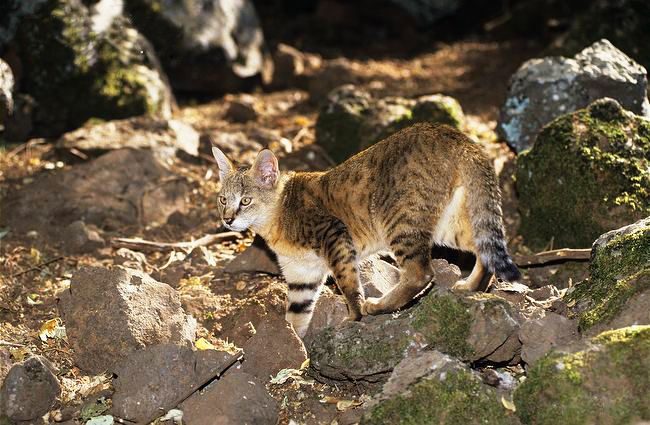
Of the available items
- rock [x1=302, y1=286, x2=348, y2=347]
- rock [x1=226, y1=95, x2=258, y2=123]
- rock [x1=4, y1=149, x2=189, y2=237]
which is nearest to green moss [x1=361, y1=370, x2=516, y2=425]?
rock [x1=302, y1=286, x2=348, y2=347]

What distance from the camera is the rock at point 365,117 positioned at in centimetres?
967

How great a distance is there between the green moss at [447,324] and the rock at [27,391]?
2584 mm

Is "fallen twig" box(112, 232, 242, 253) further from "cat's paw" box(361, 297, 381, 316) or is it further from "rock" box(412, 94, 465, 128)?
"rock" box(412, 94, 465, 128)

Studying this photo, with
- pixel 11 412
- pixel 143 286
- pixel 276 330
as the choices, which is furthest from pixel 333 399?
pixel 11 412

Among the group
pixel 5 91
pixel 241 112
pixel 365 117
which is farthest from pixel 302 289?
pixel 241 112

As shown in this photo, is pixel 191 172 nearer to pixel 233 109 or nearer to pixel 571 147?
pixel 233 109

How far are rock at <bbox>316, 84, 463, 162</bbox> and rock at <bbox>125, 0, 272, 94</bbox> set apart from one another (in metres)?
3.32

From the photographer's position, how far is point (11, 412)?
18.1 feet

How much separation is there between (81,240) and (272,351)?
3.20 m

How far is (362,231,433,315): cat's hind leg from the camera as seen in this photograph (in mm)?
5988

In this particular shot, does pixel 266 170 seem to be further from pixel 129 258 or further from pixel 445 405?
pixel 445 405

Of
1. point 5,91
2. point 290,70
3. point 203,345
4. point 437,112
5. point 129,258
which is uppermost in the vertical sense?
point 5,91

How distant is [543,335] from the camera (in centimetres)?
527

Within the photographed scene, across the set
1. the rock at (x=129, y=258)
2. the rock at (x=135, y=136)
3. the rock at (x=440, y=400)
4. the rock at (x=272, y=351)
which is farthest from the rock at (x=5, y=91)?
the rock at (x=440, y=400)
